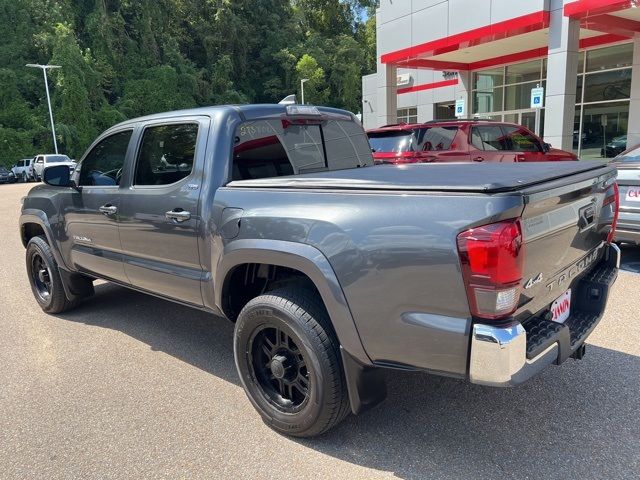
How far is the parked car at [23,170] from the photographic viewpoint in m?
34.6

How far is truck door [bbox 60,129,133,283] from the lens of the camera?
13.8 feet

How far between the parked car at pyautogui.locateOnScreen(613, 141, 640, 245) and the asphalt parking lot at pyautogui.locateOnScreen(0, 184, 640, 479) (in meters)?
1.60

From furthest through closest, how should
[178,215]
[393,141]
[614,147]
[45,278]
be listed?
[614,147] → [393,141] → [45,278] → [178,215]

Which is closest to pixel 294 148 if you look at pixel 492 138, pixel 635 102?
pixel 492 138

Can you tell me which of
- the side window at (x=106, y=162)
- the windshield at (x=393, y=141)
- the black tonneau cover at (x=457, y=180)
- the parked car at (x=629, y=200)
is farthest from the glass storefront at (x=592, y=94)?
the side window at (x=106, y=162)

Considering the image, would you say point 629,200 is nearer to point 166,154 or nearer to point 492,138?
point 492,138

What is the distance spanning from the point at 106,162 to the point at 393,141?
538cm

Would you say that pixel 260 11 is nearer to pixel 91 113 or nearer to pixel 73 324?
pixel 91 113

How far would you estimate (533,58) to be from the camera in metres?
18.2

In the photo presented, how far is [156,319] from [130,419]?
1937 millimetres

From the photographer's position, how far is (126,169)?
405cm

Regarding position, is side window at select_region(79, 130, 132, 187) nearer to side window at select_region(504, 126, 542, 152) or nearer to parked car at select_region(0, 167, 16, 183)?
side window at select_region(504, 126, 542, 152)

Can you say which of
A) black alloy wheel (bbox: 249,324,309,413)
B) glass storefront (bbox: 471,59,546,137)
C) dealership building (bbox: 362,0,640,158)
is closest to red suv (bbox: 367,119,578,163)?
dealership building (bbox: 362,0,640,158)

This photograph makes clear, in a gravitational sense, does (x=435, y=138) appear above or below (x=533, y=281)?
above
